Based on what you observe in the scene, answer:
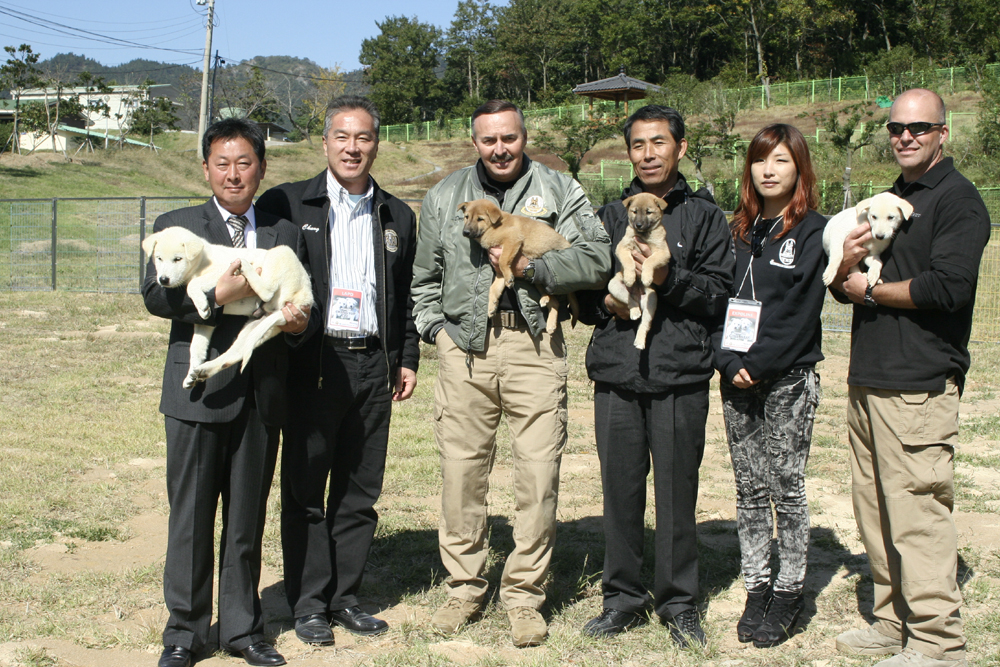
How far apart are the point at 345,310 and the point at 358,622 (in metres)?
1.62

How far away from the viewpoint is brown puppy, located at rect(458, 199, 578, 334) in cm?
364

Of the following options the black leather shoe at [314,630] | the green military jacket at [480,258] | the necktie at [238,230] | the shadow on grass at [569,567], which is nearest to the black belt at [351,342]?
the green military jacket at [480,258]

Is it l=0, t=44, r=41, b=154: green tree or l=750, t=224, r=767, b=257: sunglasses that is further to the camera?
l=0, t=44, r=41, b=154: green tree

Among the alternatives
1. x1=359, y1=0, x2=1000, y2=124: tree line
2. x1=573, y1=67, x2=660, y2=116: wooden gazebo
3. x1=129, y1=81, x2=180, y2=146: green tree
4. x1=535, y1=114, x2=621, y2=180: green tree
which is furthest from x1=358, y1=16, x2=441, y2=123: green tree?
x1=535, y1=114, x2=621, y2=180: green tree

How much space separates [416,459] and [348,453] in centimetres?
267

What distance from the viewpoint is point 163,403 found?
3.32 meters

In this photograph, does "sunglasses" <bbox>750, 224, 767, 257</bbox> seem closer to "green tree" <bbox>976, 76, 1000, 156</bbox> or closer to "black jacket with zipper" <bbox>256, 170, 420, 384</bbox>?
"black jacket with zipper" <bbox>256, 170, 420, 384</bbox>

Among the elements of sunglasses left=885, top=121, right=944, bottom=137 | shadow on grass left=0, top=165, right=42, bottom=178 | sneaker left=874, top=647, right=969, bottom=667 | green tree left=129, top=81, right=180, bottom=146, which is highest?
green tree left=129, top=81, right=180, bottom=146

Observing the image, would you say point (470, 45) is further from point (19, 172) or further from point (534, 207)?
point (534, 207)

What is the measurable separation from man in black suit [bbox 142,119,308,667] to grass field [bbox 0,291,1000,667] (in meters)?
0.25

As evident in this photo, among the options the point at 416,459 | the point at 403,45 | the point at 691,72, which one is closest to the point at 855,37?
the point at 691,72

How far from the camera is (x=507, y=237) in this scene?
3.64 meters

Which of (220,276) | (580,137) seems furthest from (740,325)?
(580,137)

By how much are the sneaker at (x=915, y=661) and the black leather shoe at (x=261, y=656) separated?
8.99 feet
